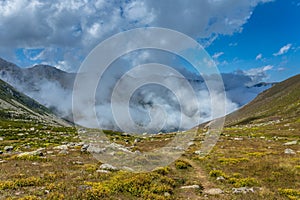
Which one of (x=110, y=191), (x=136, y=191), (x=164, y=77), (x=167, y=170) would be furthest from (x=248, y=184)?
(x=164, y=77)

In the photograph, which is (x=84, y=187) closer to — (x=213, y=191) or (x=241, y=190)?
(x=213, y=191)

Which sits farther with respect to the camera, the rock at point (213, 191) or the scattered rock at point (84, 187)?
the rock at point (213, 191)

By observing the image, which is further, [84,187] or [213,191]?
[213,191]

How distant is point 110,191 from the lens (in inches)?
605

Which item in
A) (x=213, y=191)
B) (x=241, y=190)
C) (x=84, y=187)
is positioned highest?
(x=84, y=187)

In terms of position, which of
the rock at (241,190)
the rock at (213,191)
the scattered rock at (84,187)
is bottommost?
the rock at (241,190)

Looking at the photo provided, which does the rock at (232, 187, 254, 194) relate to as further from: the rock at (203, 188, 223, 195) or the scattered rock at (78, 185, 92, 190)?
the scattered rock at (78, 185, 92, 190)

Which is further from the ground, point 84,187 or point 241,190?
point 84,187

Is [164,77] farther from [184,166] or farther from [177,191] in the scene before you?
[177,191]

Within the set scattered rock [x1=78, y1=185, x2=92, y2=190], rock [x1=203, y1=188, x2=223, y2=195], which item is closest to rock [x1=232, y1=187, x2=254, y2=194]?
rock [x1=203, y1=188, x2=223, y2=195]

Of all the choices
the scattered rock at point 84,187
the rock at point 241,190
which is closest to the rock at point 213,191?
the rock at point 241,190

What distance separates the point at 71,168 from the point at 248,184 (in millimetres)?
15563

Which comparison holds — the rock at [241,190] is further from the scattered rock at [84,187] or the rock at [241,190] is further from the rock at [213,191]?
the scattered rock at [84,187]

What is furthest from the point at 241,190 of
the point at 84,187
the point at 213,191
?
the point at 84,187
